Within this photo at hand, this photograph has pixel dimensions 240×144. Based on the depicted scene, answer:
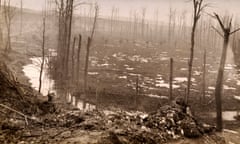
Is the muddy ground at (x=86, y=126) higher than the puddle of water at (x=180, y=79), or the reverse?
the muddy ground at (x=86, y=126)

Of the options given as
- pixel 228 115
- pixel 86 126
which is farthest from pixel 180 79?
pixel 86 126

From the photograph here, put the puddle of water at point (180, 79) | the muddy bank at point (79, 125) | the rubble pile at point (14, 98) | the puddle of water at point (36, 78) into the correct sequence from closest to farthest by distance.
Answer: the muddy bank at point (79, 125) < the rubble pile at point (14, 98) < the puddle of water at point (36, 78) < the puddle of water at point (180, 79)

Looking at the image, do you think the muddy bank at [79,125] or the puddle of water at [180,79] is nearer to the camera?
the muddy bank at [79,125]

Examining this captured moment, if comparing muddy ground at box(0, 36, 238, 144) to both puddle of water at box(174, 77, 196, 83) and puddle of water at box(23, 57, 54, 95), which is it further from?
puddle of water at box(174, 77, 196, 83)

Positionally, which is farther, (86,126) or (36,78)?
(36,78)

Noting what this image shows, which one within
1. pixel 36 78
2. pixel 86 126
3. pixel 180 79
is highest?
pixel 86 126

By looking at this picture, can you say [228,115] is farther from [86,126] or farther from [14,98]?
[14,98]

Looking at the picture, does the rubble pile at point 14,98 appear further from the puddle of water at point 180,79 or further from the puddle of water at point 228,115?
the puddle of water at point 180,79

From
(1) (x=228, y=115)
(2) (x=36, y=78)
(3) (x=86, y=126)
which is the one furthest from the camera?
(2) (x=36, y=78)

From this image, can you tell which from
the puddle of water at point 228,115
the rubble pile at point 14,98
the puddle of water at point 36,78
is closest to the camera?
the rubble pile at point 14,98

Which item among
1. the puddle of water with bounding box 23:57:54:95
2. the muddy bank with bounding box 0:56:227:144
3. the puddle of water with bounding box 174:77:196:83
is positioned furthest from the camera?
the puddle of water with bounding box 174:77:196:83

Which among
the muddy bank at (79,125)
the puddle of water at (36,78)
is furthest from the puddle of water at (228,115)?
the puddle of water at (36,78)

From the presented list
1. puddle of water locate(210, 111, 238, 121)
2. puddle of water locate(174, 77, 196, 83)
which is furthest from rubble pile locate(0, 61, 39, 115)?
puddle of water locate(174, 77, 196, 83)
